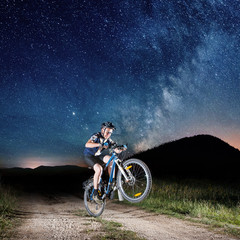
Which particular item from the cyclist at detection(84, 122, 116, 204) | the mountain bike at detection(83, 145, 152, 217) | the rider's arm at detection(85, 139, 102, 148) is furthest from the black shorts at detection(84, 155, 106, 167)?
the rider's arm at detection(85, 139, 102, 148)

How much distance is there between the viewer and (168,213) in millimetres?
11242

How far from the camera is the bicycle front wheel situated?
20.5 feet

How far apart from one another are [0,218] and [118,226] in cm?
449

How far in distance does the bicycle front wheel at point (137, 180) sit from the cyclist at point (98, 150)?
78 cm

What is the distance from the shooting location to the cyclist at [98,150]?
6.81 m

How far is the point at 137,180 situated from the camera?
6.36 m

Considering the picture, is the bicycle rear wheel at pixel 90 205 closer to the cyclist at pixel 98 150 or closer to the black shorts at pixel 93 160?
the cyclist at pixel 98 150

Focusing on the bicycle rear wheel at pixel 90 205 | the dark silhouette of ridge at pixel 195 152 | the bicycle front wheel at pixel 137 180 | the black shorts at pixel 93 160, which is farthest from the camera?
the dark silhouette of ridge at pixel 195 152

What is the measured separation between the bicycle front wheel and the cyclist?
78cm

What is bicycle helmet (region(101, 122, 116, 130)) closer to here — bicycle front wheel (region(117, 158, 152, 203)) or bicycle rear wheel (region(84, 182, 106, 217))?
bicycle front wheel (region(117, 158, 152, 203))

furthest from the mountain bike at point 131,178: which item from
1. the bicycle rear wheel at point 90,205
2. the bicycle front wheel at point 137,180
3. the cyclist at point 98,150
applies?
the bicycle rear wheel at point 90,205

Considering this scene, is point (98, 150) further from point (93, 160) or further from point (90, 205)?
point (90, 205)

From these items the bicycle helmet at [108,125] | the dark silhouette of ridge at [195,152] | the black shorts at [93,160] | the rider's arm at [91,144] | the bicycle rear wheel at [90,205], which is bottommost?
the bicycle rear wheel at [90,205]

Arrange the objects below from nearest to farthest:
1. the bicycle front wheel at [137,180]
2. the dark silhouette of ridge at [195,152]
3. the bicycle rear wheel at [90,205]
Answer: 1. the bicycle front wheel at [137,180]
2. the bicycle rear wheel at [90,205]
3. the dark silhouette of ridge at [195,152]
